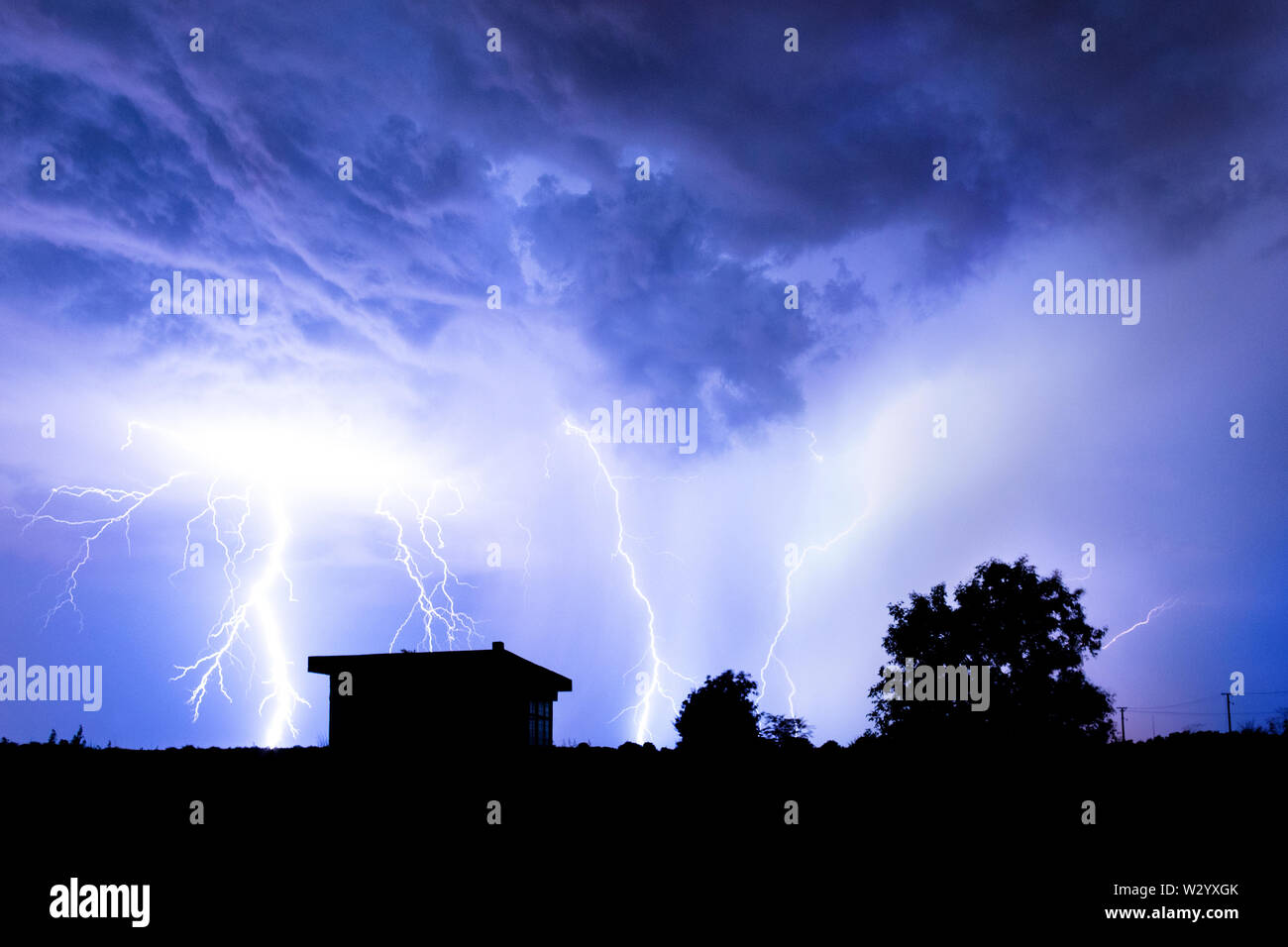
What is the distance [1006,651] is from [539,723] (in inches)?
737

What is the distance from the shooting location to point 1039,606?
97.2 ft

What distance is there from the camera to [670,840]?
8969 mm

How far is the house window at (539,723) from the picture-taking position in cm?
1850

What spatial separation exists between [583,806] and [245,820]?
402 centimetres

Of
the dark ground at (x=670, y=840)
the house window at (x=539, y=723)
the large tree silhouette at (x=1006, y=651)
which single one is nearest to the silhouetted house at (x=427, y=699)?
the house window at (x=539, y=723)

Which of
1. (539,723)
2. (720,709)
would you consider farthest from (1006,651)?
(539,723)

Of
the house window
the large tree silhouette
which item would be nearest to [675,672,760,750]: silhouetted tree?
the large tree silhouette

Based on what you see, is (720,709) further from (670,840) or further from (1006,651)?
(670,840)

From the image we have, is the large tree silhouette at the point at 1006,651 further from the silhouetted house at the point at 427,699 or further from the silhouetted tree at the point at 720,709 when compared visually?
the silhouetted house at the point at 427,699
